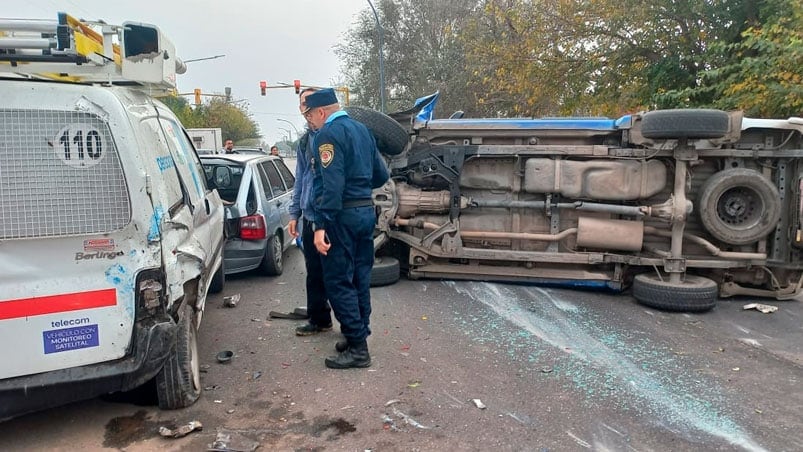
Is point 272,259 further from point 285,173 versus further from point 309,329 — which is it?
point 309,329

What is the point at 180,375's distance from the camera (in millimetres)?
3467

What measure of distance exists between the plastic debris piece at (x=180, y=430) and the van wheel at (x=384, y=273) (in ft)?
10.7

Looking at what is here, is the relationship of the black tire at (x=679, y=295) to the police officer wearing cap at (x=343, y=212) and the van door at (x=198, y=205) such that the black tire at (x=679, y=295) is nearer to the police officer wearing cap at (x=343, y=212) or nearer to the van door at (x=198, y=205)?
the police officer wearing cap at (x=343, y=212)

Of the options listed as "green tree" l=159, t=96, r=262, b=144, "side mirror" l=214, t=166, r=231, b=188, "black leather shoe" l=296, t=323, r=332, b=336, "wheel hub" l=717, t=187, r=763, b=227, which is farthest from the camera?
"green tree" l=159, t=96, r=262, b=144

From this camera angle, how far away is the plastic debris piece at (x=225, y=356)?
439 centimetres

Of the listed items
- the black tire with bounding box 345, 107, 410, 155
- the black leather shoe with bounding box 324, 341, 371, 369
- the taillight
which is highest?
the black tire with bounding box 345, 107, 410, 155

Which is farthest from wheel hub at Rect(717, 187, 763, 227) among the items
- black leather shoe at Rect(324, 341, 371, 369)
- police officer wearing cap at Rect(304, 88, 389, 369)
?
black leather shoe at Rect(324, 341, 371, 369)

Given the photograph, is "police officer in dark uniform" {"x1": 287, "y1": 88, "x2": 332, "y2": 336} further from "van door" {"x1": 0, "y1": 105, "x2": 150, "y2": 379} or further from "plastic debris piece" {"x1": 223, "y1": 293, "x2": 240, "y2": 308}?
"van door" {"x1": 0, "y1": 105, "x2": 150, "y2": 379}

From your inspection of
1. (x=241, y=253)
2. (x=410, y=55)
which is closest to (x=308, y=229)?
(x=241, y=253)

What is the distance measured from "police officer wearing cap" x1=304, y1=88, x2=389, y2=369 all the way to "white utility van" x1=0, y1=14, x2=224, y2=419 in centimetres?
115

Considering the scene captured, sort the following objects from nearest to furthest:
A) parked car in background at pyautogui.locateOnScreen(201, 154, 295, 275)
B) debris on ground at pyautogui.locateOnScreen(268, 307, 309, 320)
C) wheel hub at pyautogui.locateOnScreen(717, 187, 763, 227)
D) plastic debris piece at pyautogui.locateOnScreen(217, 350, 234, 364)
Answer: plastic debris piece at pyautogui.locateOnScreen(217, 350, 234, 364)
debris on ground at pyautogui.locateOnScreen(268, 307, 309, 320)
wheel hub at pyautogui.locateOnScreen(717, 187, 763, 227)
parked car in background at pyautogui.locateOnScreen(201, 154, 295, 275)

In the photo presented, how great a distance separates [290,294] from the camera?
6449 mm

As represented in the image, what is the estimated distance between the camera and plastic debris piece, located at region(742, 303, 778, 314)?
18.9 feet

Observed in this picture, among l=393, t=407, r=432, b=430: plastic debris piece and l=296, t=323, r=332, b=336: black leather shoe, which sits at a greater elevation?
l=296, t=323, r=332, b=336: black leather shoe
